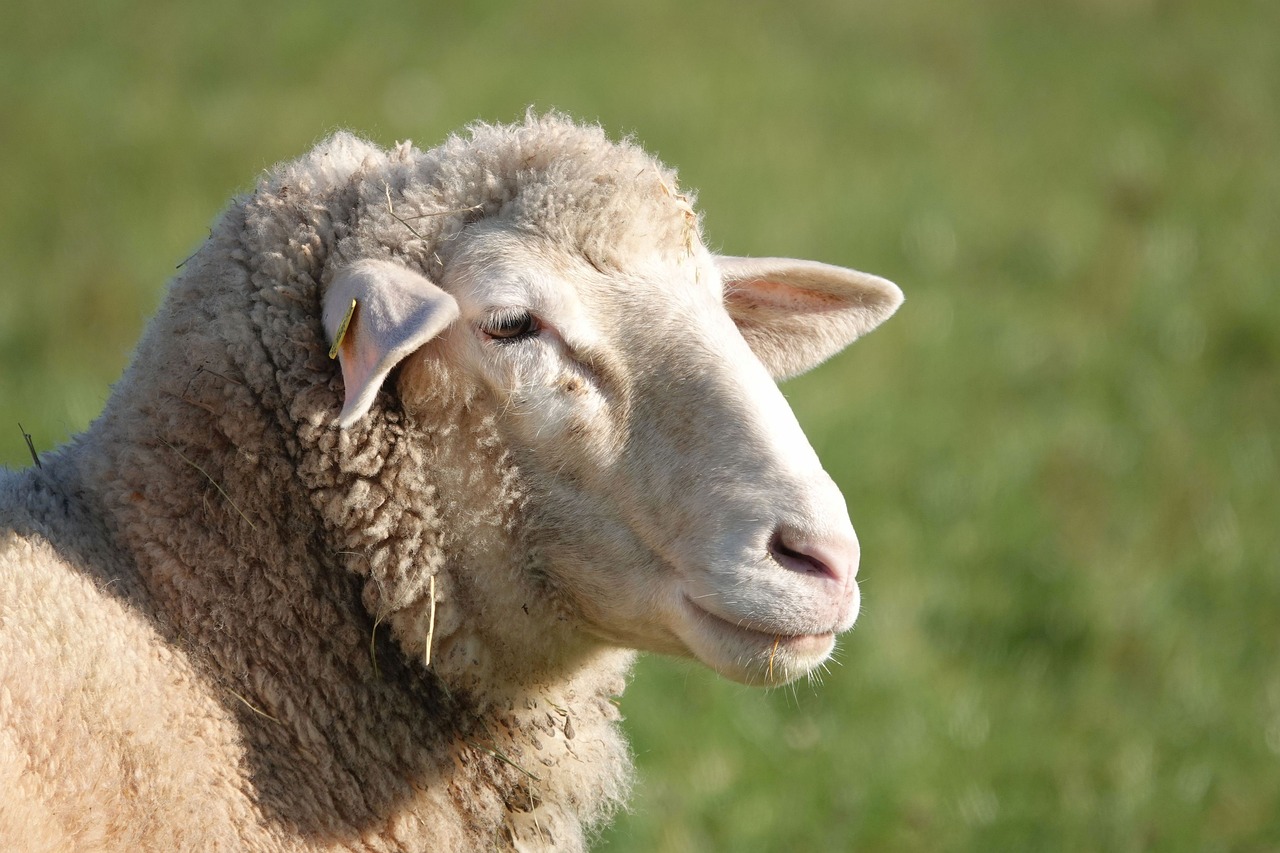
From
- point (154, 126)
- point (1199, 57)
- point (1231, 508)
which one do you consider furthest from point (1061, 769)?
point (1199, 57)

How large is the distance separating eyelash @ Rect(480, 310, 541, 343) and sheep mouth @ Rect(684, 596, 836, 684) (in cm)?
55

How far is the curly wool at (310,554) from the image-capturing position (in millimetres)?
2139

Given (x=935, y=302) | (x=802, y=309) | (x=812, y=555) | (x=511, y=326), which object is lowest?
(x=935, y=302)

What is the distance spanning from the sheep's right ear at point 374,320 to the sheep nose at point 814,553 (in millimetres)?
666

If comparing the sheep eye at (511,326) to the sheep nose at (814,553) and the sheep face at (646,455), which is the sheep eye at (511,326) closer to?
the sheep face at (646,455)

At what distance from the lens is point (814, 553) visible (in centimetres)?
220

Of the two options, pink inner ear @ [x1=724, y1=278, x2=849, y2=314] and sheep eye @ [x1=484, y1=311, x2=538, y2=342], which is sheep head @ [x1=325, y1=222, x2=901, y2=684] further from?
pink inner ear @ [x1=724, y1=278, x2=849, y2=314]

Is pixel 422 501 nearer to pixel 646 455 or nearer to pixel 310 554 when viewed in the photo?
pixel 310 554

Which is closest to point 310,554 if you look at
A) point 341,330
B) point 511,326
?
point 341,330

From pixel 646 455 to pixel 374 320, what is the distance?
53cm

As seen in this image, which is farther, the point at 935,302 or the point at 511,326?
the point at 935,302

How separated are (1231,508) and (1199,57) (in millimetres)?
6490

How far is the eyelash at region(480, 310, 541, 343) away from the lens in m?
2.32

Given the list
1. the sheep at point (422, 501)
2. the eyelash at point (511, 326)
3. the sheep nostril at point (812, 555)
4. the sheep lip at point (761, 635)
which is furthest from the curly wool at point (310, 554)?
the sheep nostril at point (812, 555)
